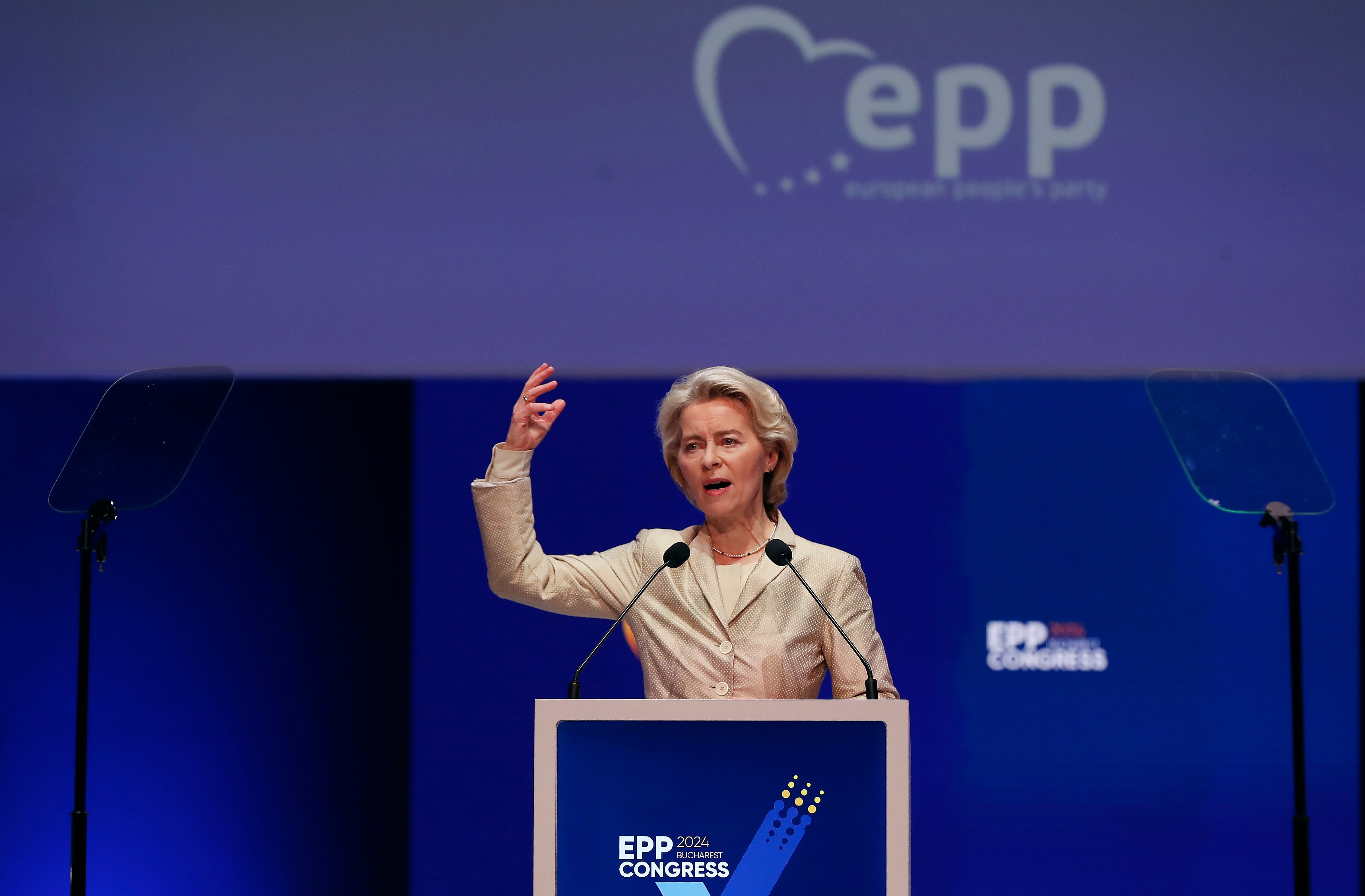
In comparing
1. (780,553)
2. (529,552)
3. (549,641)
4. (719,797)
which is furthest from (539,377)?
(549,641)

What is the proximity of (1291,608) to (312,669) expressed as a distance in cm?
245

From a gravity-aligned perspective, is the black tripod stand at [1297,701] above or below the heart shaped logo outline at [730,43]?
below

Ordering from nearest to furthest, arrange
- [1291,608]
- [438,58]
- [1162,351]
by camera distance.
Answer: [1291,608]
[1162,351]
[438,58]

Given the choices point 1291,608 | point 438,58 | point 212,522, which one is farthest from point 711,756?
point 438,58

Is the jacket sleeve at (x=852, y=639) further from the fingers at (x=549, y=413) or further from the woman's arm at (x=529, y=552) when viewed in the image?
the fingers at (x=549, y=413)

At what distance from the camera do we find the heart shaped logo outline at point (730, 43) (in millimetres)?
3783

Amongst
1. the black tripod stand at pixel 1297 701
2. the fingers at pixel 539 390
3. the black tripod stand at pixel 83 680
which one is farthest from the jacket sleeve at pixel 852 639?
the black tripod stand at pixel 83 680

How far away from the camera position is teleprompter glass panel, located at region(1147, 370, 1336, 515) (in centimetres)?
306

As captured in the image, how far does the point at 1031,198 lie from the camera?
3723mm

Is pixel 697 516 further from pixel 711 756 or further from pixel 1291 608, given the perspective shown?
pixel 711 756

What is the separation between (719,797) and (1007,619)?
76.1 inches

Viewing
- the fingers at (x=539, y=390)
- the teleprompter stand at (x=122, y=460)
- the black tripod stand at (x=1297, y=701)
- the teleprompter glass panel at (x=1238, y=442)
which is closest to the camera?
the fingers at (x=539, y=390)

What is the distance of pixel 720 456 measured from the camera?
7.63ft

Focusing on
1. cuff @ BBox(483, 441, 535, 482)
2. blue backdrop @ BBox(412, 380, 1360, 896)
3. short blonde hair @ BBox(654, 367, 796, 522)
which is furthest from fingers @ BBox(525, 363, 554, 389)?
blue backdrop @ BBox(412, 380, 1360, 896)
